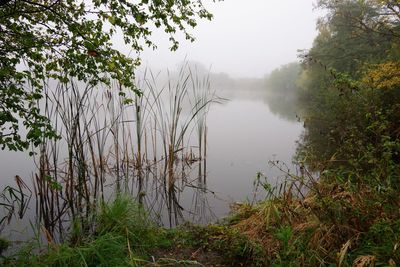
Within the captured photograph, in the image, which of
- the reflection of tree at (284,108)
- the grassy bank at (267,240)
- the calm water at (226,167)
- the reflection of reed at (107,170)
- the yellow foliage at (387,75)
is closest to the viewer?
the grassy bank at (267,240)

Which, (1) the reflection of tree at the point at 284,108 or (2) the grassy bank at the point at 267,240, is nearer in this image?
(2) the grassy bank at the point at 267,240

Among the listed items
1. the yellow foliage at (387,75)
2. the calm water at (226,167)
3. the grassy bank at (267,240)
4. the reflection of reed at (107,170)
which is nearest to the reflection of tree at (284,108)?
the calm water at (226,167)

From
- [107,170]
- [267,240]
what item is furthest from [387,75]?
[107,170]

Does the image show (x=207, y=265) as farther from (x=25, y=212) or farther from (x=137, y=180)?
(x=137, y=180)

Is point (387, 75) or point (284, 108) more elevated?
point (387, 75)

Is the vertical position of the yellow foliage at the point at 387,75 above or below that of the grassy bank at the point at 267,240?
above

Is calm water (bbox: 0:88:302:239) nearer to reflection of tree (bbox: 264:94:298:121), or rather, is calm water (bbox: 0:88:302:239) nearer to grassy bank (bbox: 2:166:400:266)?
grassy bank (bbox: 2:166:400:266)

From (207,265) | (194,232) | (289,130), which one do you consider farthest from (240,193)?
(289,130)

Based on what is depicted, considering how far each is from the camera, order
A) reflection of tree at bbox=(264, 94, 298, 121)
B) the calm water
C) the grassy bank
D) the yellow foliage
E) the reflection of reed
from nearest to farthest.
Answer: the grassy bank
the reflection of reed
the calm water
the yellow foliage
reflection of tree at bbox=(264, 94, 298, 121)

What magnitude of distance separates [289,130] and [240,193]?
9352 mm

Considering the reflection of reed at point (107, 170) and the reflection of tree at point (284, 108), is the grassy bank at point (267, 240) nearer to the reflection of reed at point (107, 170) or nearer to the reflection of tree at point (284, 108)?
the reflection of reed at point (107, 170)

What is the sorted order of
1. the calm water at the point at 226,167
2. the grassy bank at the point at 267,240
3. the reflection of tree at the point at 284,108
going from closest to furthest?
the grassy bank at the point at 267,240, the calm water at the point at 226,167, the reflection of tree at the point at 284,108

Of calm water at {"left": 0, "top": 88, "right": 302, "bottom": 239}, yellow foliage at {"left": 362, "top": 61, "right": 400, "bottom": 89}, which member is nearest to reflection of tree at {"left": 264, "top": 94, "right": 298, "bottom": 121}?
calm water at {"left": 0, "top": 88, "right": 302, "bottom": 239}

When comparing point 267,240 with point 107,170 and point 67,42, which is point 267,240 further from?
point 107,170
